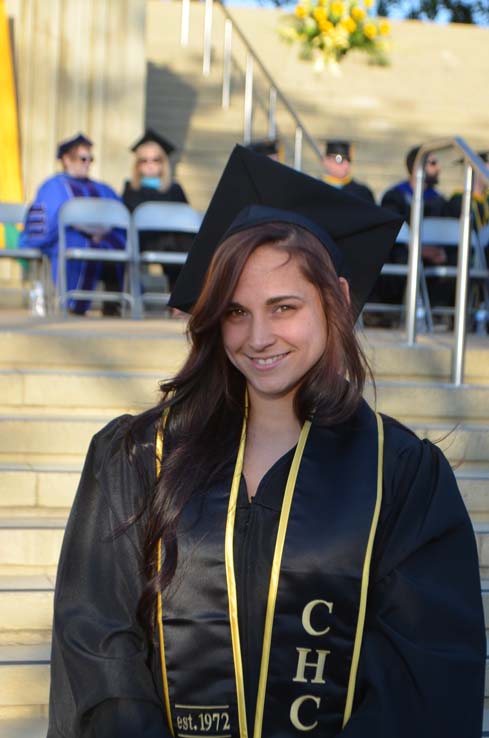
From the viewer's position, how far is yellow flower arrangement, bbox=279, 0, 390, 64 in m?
15.6

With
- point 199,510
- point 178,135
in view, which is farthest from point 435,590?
point 178,135

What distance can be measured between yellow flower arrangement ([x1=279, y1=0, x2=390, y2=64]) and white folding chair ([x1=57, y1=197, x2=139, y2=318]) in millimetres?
7297

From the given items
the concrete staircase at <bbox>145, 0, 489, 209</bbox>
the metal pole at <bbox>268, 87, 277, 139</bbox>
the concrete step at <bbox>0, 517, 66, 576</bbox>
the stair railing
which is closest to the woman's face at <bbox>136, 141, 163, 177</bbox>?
the stair railing

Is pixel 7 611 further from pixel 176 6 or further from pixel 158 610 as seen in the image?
pixel 176 6

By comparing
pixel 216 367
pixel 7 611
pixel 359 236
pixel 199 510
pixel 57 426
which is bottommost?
pixel 7 611

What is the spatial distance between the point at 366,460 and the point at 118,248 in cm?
726

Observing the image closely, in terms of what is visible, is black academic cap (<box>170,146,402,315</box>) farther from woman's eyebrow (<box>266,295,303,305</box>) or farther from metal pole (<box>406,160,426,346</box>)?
metal pole (<box>406,160,426,346</box>)

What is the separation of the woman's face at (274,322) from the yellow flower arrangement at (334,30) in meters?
13.5

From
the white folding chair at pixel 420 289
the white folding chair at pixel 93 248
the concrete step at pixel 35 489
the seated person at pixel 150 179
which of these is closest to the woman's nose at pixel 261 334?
the concrete step at pixel 35 489

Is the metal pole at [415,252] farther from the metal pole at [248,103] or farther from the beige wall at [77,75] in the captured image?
the metal pole at [248,103]

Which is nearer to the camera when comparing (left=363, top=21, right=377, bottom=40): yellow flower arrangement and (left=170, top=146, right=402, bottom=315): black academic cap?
(left=170, top=146, right=402, bottom=315): black academic cap

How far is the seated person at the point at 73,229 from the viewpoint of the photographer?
30.2 ft

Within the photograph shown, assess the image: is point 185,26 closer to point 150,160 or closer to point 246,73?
point 246,73

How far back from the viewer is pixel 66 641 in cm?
231
